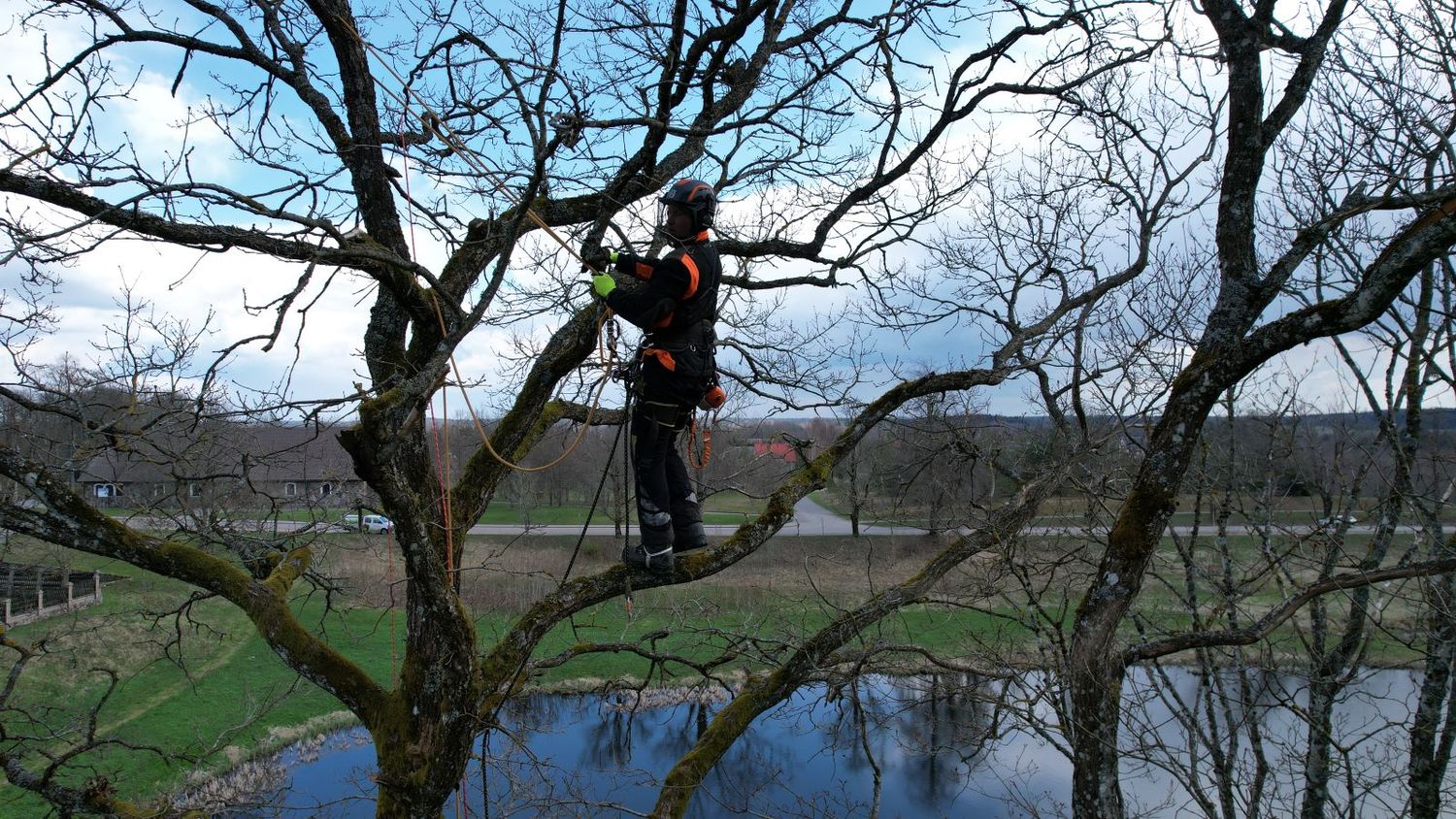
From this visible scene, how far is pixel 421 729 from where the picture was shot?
4574 mm

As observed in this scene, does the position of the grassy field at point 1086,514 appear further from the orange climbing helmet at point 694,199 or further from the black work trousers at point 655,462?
the orange climbing helmet at point 694,199

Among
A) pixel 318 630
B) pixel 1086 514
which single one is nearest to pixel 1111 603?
pixel 1086 514

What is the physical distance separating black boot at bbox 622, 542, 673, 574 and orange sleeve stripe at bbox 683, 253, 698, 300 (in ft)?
4.43

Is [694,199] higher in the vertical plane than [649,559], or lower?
higher

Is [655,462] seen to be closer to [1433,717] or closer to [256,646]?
[1433,717]

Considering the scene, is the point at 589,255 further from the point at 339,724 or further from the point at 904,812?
the point at 339,724

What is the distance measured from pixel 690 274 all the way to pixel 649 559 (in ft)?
4.90

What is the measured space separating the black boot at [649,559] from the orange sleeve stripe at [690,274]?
4.43 ft

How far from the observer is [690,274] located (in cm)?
390

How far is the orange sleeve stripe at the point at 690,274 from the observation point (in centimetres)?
389

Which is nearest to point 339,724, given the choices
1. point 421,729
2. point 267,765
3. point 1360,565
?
point 267,765

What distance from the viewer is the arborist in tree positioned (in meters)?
3.89

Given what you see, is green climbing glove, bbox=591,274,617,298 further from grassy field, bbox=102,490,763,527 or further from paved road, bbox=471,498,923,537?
paved road, bbox=471,498,923,537

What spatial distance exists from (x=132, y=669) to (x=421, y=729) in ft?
47.6
